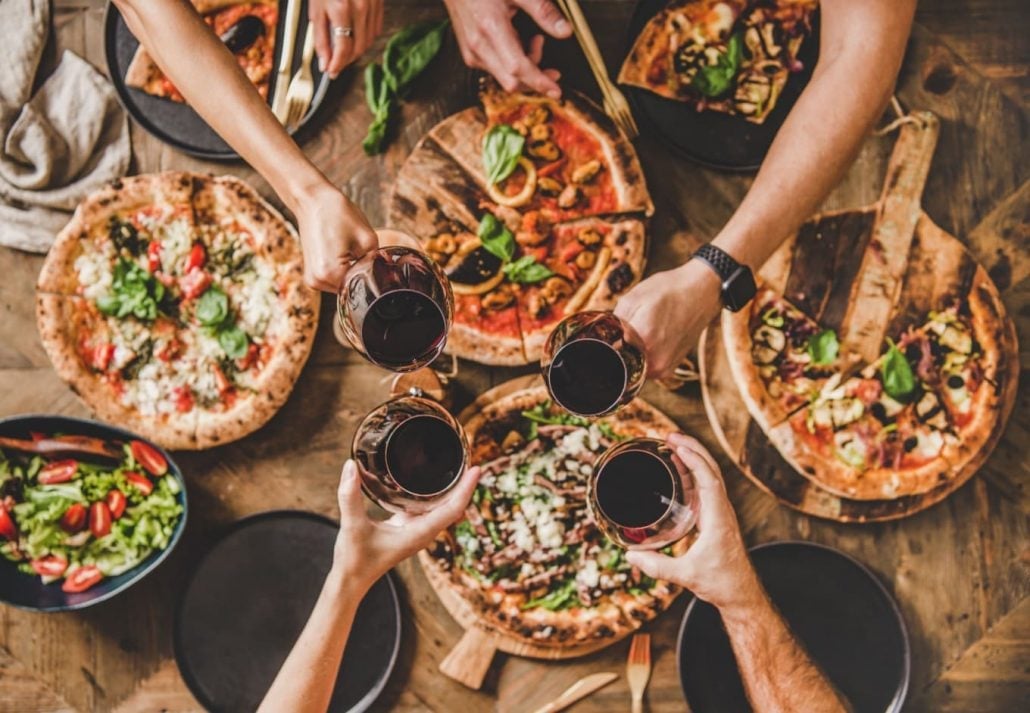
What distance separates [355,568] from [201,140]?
1.77 meters

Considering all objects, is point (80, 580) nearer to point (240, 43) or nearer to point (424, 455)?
point (424, 455)

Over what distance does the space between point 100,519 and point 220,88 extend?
1668 millimetres

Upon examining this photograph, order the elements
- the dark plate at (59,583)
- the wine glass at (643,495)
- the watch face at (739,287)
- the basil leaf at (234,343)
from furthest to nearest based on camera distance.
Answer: the basil leaf at (234,343) → the dark plate at (59,583) → the watch face at (739,287) → the wine glass at (643,495)

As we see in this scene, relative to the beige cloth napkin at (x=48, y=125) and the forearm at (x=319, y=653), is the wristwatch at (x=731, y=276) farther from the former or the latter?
the beige cloth napkin at (x=48, y=125)

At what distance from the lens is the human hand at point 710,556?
7.89 ft

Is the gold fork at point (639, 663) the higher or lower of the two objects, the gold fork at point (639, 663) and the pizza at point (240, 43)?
the lower

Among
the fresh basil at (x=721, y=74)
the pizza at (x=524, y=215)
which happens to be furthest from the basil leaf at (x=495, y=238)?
the fresh basil at (x=721, y=74)

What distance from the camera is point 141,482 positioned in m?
2.98

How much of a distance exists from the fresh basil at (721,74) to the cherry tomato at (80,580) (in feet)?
9.39

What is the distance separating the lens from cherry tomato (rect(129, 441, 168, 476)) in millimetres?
2939

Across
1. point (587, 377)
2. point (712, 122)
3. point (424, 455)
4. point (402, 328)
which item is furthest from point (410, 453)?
point (712, 122)

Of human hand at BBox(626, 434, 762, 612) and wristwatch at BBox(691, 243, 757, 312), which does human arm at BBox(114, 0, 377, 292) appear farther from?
human hand at BBox(626, 434, 762, 612)

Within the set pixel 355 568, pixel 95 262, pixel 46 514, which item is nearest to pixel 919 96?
pixel 355 568

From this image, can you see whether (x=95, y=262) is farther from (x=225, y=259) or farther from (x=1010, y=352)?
(x=1010, y=352)
